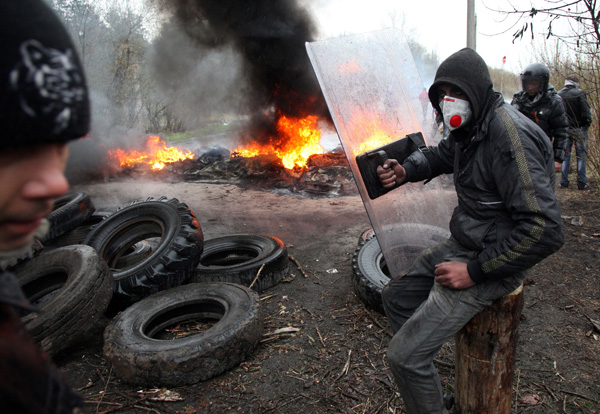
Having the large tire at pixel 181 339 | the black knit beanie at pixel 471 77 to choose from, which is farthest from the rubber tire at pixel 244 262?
the black knit beanie at pixel 471 77

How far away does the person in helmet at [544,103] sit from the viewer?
6137mm

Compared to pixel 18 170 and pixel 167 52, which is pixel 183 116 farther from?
pixel 18 170

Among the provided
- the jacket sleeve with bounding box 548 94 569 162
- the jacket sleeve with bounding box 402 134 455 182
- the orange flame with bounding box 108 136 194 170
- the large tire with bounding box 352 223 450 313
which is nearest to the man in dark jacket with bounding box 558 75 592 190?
the jacket sleeve with bounding box 548 94 569 162

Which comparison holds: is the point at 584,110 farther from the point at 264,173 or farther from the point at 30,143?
the point at 30,143

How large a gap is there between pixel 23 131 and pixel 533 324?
14.2 feet

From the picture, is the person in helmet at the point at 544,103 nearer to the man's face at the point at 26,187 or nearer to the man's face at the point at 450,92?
the man's face at the point at 450,92

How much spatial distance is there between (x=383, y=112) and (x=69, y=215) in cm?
519

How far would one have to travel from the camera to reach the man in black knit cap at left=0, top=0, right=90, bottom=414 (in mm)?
750

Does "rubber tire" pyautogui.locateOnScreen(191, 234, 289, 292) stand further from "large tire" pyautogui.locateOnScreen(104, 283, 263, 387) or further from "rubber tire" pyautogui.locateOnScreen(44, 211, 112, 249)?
"rubber tire" pyautogui.locateOnScreen(44, 211, 112, 249)

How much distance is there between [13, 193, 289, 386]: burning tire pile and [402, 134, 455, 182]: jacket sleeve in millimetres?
1927

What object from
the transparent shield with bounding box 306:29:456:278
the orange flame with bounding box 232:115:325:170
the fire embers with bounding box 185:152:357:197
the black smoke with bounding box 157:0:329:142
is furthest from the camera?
the black smoke with bounding box 157:0:329:142

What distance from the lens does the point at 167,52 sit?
54.4 feet

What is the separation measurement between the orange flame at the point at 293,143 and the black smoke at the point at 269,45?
0.99ft

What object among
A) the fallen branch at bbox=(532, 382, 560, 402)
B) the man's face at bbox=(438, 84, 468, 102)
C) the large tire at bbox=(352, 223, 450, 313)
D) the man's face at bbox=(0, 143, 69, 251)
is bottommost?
the fallen branch at bbox=(532, 382, 560, 402)
